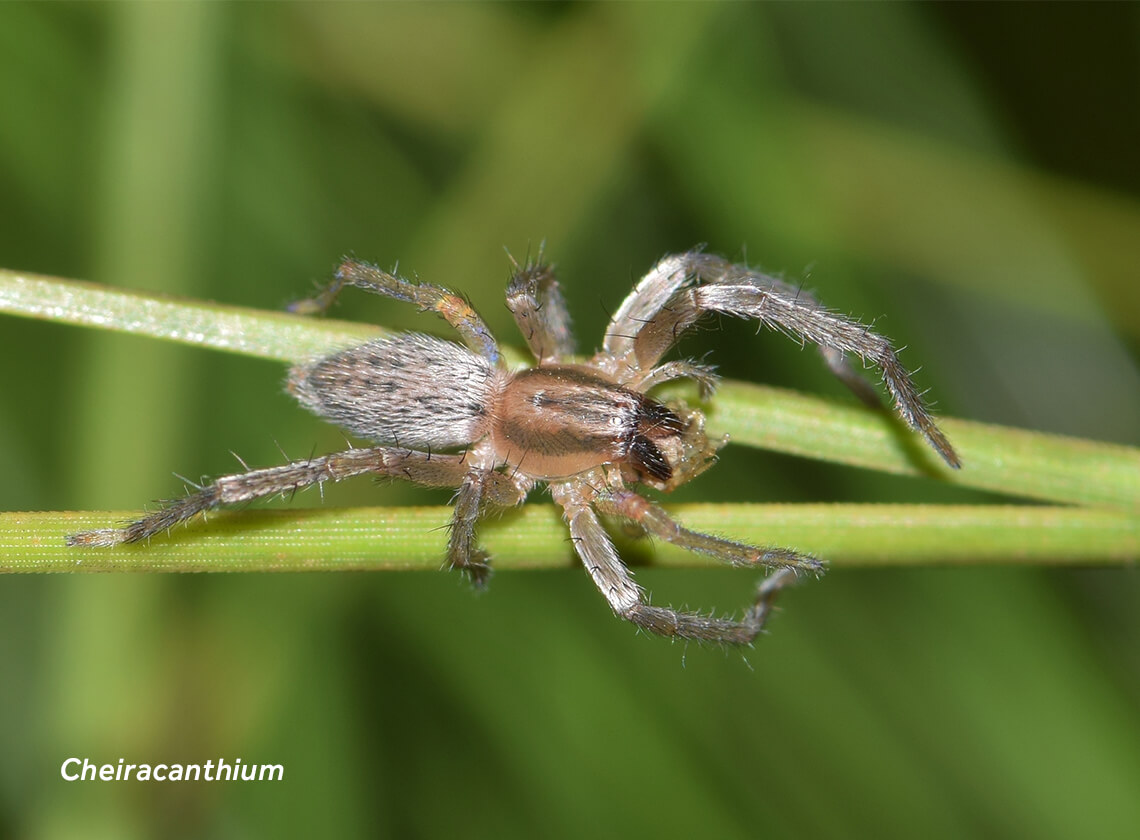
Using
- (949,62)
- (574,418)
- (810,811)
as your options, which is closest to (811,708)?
(810,811)

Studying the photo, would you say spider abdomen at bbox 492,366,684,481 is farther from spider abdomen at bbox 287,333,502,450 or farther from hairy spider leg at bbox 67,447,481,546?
hairy spider leg at bbox 67,447,481,546

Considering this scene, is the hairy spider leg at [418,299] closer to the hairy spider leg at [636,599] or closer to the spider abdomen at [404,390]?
the spider abdomen at [404,390]

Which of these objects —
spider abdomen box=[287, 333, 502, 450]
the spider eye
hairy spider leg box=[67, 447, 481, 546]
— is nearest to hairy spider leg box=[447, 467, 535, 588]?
hairy spider leg box=[67, 447, 481, 546]

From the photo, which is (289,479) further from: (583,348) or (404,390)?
(583,348)

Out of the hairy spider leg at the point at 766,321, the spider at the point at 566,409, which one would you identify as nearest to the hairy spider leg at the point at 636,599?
the spider at the point at 566,409

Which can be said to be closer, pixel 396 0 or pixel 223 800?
pixel 223 800

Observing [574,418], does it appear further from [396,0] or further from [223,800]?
[396,0]
